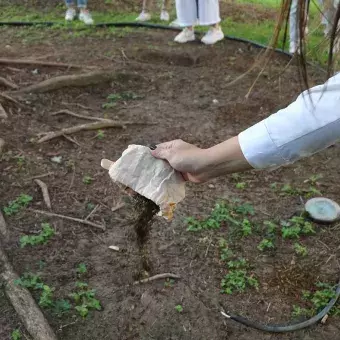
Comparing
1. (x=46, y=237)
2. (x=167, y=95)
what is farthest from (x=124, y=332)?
(x=167, y=95)

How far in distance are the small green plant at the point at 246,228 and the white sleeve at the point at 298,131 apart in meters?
1.93

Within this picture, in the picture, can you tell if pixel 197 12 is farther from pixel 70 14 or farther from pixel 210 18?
pixel 70 14

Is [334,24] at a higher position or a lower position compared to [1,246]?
higher

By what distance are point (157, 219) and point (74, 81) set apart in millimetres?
2552

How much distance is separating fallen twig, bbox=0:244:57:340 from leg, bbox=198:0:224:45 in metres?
4.88

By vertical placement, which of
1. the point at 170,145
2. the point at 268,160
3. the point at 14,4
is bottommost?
the point at 14,4

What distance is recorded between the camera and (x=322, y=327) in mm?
2904

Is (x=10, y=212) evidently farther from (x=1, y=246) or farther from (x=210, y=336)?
(x=210, y=336)

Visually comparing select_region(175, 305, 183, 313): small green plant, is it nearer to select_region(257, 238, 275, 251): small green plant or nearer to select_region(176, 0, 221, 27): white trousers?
select_region(257, 238, 275, 251): small green plant

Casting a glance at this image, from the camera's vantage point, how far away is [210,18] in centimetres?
696

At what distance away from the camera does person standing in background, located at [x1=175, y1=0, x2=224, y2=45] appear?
6.89 m

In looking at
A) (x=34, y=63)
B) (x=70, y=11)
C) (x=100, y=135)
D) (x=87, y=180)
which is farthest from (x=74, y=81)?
(x=70, y=11)

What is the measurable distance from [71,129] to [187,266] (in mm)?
1999

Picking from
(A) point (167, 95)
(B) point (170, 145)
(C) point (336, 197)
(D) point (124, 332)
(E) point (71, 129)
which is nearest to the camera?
(B) point (170, 145)
